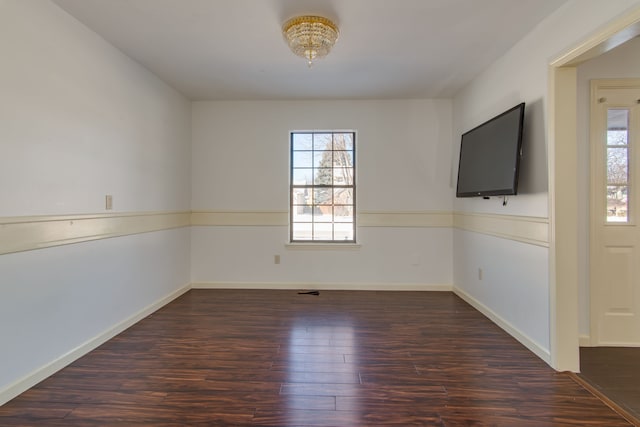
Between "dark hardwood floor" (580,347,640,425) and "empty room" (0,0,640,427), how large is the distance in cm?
2

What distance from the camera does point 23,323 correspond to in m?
1.88

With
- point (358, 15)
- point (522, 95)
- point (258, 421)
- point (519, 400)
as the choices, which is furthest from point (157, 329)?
point (522, 95)

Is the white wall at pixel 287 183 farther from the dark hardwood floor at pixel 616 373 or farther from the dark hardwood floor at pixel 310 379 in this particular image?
the dark hardwood floor at pixel 616 373

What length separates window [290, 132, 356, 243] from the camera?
4.23 m

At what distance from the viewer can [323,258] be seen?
413 cm

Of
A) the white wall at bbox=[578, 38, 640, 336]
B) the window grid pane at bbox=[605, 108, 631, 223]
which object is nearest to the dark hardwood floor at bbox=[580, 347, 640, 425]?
the white wall at bbox=[578, 38, 640, 336]

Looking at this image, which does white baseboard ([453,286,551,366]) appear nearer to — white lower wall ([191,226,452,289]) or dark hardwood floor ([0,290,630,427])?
dark hardwood floor ([0,290,630,427])

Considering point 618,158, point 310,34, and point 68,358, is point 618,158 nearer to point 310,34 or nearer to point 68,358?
point 310,34

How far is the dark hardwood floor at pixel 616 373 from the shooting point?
1.82 m

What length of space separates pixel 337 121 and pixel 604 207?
9.23ft

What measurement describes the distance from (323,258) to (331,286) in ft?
1.23

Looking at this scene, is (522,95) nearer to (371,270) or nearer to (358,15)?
(358,15)

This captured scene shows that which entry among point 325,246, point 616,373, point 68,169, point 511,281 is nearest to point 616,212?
point 511,281

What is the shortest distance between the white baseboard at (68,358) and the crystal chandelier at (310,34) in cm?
272
